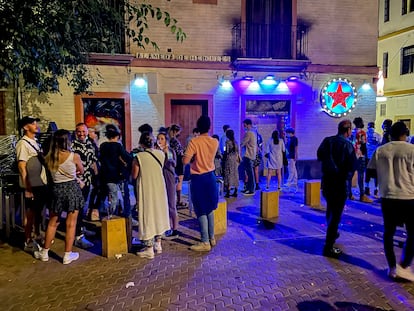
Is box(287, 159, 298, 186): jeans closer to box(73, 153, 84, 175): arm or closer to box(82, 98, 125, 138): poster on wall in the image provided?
box(82, 98, 125, 138): poster on wall

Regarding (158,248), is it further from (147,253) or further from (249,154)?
(249,154)

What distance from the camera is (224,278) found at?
453 cm

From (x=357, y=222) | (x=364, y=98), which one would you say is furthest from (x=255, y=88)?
(x=357, y=222)

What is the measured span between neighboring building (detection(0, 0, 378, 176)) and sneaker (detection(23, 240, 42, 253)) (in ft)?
19.6

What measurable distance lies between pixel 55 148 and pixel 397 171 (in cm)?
437

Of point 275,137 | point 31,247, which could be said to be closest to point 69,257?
point 31,247

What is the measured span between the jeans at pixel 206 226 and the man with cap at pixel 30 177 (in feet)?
7.81

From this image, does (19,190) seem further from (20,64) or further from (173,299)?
(173,299)

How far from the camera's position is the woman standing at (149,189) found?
4984mm

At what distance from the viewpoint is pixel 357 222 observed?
22.7 ft

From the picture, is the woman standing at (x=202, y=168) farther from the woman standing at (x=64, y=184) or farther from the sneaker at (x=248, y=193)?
the sneaker at (x=248, y=193)

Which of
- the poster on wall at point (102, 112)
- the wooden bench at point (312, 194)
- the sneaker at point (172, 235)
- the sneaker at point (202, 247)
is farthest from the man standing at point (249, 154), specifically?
the sneaker at point (202, 247)

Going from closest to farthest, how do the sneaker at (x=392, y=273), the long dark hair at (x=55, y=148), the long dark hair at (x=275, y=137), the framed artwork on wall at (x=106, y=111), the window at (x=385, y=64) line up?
the sneaker at (x=392, y=273)
the long dark hair at (x=55, y=148)
the long dark hair at (x=275, y=137)
the framed artwork on wall at (x=106, y=111)
the window at (x=385, y=64)

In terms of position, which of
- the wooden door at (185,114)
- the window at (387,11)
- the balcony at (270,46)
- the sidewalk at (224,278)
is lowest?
the sidewalk at (224,278)
